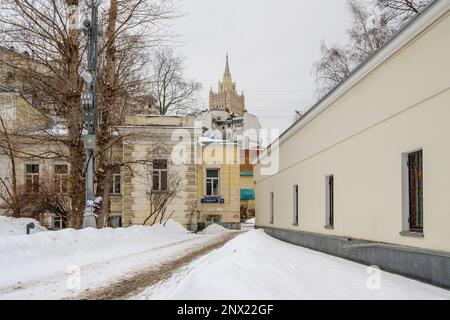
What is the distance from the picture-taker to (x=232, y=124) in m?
76.3

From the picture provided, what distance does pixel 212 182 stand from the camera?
36.3m

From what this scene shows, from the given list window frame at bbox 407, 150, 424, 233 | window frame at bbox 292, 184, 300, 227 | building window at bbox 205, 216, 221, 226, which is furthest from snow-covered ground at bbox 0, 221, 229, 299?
building window at bbox 205, 216, 221, 226

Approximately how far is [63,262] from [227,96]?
12114 centimetres

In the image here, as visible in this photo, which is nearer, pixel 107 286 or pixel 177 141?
pixel 107 286

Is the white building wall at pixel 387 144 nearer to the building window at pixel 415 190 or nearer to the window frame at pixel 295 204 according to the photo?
the building window at pixel 415 190

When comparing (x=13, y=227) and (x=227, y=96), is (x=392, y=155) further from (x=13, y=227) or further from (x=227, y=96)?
(x=227, y=96)

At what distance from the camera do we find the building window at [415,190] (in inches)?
341

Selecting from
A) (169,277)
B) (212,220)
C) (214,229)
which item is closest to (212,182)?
(212,220)

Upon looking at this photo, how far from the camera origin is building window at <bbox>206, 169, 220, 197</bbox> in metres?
36.2

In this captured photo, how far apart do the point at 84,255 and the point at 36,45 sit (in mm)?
8755

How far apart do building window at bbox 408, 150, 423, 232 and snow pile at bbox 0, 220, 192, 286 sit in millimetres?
6435

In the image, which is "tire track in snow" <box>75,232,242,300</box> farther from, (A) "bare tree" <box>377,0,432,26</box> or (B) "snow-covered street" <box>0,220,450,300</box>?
(A) "bare tree" <box>377,0,432,26</box>
